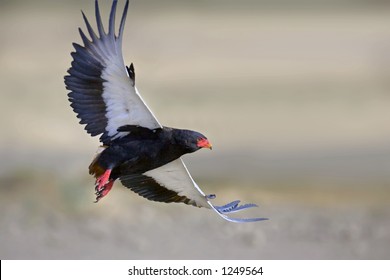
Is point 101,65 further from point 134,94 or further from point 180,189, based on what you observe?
point 180,189

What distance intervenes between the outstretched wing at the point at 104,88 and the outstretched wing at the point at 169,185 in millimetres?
396

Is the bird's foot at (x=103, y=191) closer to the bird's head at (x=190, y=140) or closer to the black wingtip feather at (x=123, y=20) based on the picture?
the bird's head at (x=190, y=140)

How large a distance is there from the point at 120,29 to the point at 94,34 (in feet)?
0.50

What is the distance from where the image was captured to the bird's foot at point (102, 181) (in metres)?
4.04

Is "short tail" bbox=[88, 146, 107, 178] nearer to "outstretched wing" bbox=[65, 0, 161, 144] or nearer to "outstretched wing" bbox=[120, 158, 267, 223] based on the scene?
"outstretched wing" bbox=[65, 0, 161, 144]

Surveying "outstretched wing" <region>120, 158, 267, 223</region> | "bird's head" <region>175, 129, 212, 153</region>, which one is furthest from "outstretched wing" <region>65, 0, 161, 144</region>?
"outstretched wing" <region>120, 158, 267, 223</region>

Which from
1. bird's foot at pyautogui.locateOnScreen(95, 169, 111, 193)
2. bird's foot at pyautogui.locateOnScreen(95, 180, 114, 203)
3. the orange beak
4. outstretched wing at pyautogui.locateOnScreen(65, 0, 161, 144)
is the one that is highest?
outstretched wing at pyautogui.locateOnScreen(65, 0, 161, 144)

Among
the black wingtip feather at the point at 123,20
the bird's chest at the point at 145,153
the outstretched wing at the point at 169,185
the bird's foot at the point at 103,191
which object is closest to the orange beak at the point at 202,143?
the bird's chest at the point at 145,153

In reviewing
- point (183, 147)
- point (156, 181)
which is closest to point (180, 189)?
point (156, 181)

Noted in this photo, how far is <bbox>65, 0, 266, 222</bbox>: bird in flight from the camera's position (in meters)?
4.05

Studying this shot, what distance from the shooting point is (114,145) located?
4133 millimetres

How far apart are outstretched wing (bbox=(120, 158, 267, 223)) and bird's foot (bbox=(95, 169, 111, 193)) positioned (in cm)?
42
